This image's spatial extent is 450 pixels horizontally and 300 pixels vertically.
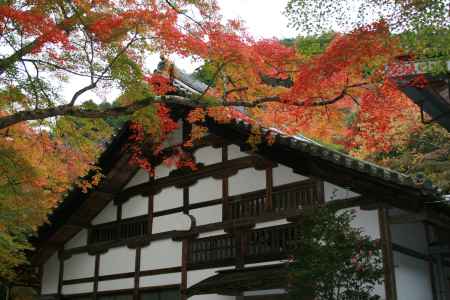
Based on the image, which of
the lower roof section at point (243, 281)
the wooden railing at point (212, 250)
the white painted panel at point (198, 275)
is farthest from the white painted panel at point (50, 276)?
the lower roof section at point (243, 281)

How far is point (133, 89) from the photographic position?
9.41m

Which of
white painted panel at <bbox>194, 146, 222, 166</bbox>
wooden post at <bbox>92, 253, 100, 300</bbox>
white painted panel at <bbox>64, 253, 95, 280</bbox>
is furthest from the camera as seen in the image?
white painted panel at <bbox>64, 253, 95, 280</bbox>

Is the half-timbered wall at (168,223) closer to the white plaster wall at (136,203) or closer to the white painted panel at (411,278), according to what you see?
the white plaster wall at (136,203)

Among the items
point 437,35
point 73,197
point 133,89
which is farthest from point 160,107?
point 437,35

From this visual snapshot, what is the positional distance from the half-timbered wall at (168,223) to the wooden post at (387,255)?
1.09 ft

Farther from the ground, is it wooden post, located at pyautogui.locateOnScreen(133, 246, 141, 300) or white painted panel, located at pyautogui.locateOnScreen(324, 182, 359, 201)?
white painted panel, located at pyautogui.locateOnScreen(324, 182, 359, 201)

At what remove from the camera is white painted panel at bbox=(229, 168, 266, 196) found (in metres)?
11.7

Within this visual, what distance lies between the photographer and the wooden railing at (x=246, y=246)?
10.6 m

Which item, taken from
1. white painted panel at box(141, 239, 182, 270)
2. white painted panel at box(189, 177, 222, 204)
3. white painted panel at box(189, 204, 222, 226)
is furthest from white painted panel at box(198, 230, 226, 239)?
white painted panel at box(189, 177, 222, 204)

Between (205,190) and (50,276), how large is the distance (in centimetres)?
600

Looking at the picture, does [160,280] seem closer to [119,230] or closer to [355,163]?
[119,230]

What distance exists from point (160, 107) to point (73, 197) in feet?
13.9

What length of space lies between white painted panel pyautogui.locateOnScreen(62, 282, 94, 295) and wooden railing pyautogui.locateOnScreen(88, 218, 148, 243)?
46.2 inches

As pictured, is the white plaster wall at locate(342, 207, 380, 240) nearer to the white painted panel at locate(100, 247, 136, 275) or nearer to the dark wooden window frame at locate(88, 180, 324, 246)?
the dark wooden window frame at locate(88, 180, 324, 246)
